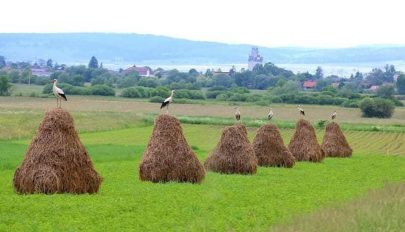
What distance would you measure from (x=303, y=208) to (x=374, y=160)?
80.7 ft

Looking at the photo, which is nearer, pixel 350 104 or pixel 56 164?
pixel 56 164

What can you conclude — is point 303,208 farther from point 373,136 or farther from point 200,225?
point 373,136

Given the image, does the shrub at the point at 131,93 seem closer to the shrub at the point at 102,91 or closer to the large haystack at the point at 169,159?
the shrub at the point at 102,91

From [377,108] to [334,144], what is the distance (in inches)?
2071

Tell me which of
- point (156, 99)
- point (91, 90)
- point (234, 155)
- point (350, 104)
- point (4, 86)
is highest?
point (234, 155)

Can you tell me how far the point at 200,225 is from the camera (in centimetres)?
1831

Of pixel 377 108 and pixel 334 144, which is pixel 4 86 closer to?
pixel 377 108

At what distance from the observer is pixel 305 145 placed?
4312 centimetres

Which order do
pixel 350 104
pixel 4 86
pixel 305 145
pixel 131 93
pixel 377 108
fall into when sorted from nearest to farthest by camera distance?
pixel 305 145
pixel 377 108
pixel 350 104
pixel 4 86
pixel 131 93

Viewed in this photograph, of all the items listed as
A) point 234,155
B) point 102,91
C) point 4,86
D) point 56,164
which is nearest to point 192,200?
point 56,164

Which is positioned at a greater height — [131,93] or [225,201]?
[225,201]

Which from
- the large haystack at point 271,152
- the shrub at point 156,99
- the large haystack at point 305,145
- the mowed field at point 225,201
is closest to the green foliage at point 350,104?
the shrub at point 156,99

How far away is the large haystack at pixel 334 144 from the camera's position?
4906 centimetres

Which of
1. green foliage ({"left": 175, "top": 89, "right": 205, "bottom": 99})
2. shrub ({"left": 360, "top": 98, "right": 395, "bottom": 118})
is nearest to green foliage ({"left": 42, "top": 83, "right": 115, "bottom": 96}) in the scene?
green foliage ({"left": 175, "top": 89, "right": 205, "bottom": 99})
